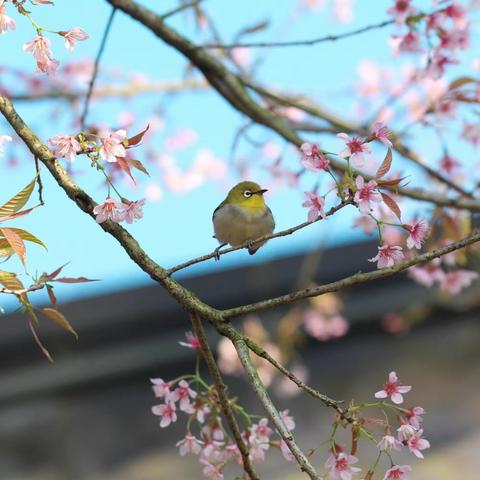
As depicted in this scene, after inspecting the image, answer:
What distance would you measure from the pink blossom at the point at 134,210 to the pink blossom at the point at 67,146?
0.57ft

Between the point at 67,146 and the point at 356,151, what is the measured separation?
68cm

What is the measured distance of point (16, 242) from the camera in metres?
2.01

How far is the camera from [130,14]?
335 cm

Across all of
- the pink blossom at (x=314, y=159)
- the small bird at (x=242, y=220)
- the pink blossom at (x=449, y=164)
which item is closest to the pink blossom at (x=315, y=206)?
the pink blossom at (x=314, y=159)

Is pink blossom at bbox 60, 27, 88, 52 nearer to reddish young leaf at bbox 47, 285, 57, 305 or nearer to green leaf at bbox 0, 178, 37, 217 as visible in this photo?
green leaf at bbox 0, 178, 37, 217

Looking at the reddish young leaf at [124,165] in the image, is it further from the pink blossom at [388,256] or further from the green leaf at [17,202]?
the pink blossom at [388,256]

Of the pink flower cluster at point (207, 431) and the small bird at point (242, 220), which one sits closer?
the pink flower cluster at point (207, 431)

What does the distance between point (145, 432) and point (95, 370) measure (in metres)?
0.54

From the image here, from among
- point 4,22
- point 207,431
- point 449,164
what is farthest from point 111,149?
point 449,164

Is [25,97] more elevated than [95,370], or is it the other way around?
[25,97]

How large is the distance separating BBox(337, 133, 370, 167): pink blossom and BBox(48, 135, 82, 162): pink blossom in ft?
2.03

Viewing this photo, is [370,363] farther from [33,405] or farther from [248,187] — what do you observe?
[248,187]

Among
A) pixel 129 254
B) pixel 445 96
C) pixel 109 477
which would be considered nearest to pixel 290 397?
pixel 109 477

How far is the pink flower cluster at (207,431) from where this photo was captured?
8.04 feet
